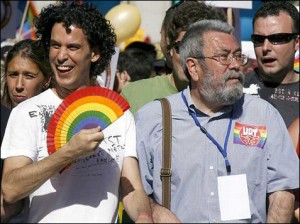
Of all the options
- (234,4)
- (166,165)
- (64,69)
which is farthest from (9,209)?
(234,4)

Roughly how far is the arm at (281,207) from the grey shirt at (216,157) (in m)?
0.03

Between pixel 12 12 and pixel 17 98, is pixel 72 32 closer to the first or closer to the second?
pixel 17 98

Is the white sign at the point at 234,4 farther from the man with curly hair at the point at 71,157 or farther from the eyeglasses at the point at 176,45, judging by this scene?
the man with curly hair at the point at 71,157

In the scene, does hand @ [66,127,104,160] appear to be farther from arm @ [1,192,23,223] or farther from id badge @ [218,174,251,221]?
id badge @ [218,174,251,221]

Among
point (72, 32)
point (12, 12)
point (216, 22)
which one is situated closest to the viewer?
point (72, 32)

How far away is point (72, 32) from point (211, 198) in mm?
1021

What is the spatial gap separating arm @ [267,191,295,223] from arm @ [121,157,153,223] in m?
0.63

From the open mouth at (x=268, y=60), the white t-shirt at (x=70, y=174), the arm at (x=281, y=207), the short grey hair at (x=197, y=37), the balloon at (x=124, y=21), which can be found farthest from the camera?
the balloon at (x=124, y=21)

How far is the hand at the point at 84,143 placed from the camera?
3.05 meters

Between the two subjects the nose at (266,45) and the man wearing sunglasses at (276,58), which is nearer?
the man wearing sunglasses at (276,58)

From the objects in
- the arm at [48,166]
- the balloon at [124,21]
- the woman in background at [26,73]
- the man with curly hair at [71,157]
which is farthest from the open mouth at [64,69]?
the balloon at [124,21]

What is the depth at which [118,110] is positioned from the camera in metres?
Answer: 3.27

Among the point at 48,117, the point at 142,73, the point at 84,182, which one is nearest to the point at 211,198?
the point at 84,182

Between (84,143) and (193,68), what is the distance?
3.46ft
